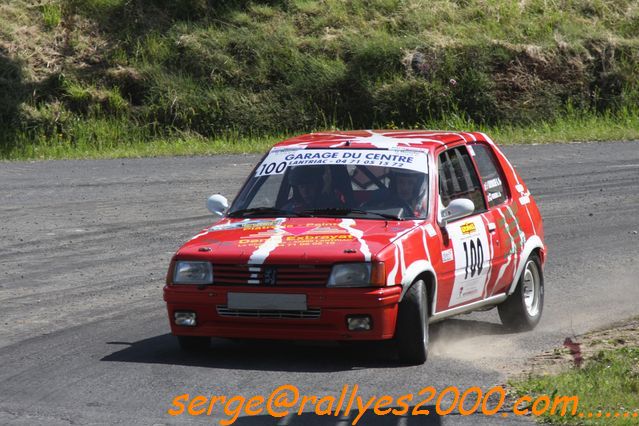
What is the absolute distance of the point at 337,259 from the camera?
763 centimetres

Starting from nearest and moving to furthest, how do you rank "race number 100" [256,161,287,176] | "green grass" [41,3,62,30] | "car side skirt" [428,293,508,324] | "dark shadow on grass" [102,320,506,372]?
"dark shadow on grass" [102,320,506,372] → "car side skirt" [428,293,508,324] → "race number 100" [256,161,287,176] → "green grass" [41,3,62,30]

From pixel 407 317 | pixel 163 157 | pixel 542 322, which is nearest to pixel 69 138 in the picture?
pixel 163 157

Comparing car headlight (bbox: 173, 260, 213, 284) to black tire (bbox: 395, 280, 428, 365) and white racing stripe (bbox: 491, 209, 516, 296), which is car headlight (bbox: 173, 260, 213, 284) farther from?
white racing stripe (bbox: 491, 209, 516, 296)

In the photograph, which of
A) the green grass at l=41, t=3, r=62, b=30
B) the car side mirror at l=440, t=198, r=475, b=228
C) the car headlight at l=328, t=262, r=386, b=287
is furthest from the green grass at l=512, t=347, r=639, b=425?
the green grass at l=41, t=3, r=62, b=30

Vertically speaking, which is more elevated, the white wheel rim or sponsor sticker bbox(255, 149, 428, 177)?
sponsor sticker bbox(255, 149, 428, 177)

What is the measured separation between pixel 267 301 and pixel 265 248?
0.36 m

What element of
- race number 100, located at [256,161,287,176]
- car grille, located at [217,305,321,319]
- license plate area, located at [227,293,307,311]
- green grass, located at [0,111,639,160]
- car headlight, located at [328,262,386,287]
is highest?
race number 100, located at [256,161,287,176]

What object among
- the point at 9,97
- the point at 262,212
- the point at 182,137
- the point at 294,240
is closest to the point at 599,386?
the point at 294,240

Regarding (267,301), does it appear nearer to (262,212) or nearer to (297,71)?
(262,212)

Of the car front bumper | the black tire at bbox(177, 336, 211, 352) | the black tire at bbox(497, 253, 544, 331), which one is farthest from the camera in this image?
the black tire at bbox(497, 253, 544, 331)

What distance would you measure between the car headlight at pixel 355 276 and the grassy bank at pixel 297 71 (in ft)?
50.6

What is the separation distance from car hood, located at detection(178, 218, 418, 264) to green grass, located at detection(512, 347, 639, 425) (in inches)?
54.2

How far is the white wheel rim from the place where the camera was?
9.70 meters

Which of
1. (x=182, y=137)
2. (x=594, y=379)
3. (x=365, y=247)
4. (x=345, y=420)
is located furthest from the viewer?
(x=182, y=137)
